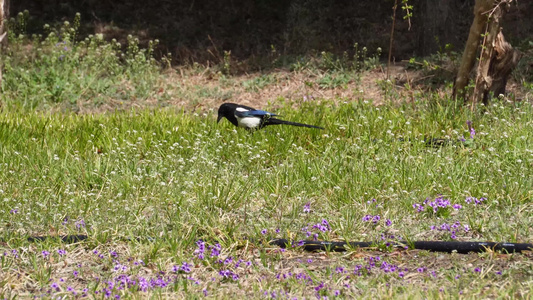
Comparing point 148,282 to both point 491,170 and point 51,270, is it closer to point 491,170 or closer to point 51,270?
point 51,270

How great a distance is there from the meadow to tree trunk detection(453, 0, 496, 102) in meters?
0.25

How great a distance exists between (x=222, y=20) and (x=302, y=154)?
9.38 metres

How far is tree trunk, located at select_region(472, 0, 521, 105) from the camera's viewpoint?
7.09m

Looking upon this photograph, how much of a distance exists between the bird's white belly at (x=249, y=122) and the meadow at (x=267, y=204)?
0.14m

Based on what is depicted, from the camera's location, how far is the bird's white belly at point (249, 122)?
6832mm

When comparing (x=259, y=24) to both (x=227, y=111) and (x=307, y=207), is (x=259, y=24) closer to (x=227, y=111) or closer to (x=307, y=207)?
(x=227, y=111)

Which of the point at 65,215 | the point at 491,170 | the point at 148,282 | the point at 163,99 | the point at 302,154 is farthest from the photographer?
the point at 163,99

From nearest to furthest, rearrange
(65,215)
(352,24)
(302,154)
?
(65,215) → (302,154) → (352,24)

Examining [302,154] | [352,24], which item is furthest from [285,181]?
[352,24]

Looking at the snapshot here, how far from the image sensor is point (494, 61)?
7.46 meters

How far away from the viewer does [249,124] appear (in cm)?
686

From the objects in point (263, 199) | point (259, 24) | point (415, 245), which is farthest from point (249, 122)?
point (259, 24)

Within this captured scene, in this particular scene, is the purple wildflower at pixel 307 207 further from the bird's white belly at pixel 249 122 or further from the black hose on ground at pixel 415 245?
the bird's white belly at pixel 249 122

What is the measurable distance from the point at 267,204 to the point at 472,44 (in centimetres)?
355
